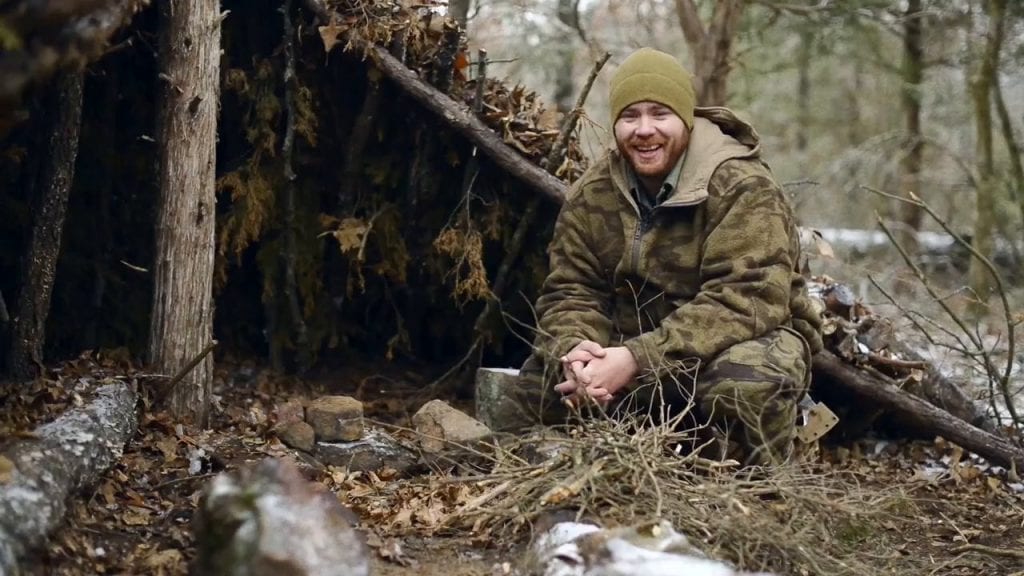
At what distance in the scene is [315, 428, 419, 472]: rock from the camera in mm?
4695

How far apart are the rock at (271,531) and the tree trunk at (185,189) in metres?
1.67

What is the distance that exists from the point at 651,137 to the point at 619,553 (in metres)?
2.03

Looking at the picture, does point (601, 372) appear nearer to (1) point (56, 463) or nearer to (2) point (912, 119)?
(1) point (56, 463)

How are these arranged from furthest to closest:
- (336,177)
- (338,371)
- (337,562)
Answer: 1. (338,371)
2. (336,177)
3. (337,562)

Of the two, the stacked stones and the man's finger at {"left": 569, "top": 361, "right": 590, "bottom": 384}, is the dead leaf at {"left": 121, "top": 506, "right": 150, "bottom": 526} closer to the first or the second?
the stacked stones

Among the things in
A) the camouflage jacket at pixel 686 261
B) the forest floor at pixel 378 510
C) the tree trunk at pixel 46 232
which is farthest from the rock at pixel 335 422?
the tree trunk at pixel 46 232

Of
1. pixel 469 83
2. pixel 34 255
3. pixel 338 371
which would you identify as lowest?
pixel 338 371

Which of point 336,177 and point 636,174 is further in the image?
point 336,177

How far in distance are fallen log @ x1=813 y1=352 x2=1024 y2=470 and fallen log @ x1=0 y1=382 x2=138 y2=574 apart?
319cm

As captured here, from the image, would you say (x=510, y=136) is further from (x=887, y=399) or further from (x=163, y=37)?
(x=887, y=399)

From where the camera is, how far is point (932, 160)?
14969 millimetres

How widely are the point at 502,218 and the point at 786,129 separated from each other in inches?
564

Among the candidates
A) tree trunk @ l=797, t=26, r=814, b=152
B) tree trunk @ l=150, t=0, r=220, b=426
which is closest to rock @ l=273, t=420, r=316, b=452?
tree trunk @ l=150, t=0, r=220, b=426

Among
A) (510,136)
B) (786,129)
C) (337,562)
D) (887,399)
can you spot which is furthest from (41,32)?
(786,129)
